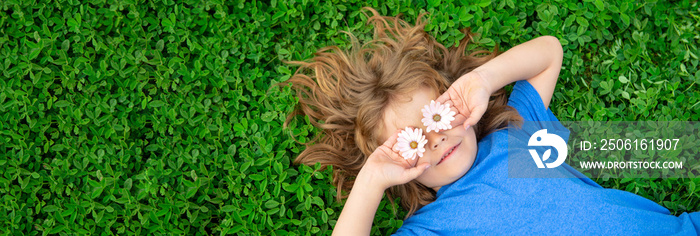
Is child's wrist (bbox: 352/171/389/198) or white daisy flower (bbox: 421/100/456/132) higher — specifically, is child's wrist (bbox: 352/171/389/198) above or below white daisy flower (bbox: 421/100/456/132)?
below

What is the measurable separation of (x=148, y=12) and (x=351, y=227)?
179cm

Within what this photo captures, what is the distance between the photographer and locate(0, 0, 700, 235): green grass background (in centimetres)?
306

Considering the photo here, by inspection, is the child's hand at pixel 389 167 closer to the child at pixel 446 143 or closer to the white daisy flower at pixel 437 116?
the child at pixel 446 143

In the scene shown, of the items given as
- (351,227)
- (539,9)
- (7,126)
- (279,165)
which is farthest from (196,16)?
(539,9)

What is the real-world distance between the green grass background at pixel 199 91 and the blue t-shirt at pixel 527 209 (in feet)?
1.37

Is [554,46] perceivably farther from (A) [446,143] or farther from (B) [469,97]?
(A) [446,143]

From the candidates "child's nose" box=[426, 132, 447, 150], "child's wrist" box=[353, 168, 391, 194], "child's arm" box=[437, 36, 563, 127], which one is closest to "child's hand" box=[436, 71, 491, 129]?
"child's arm" box=[437, 36, 563, 127]

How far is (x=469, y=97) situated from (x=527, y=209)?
1.92 feet

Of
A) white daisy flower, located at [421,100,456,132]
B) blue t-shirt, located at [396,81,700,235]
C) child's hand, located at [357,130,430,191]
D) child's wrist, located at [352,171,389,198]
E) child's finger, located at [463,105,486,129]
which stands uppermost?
white daisy flower, located at [421,100,456,132]

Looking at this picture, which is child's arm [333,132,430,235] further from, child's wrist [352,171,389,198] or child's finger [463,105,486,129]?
child's finger [463,105,486,129]

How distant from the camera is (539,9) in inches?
125

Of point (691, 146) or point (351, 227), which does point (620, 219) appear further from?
point (351, 227)

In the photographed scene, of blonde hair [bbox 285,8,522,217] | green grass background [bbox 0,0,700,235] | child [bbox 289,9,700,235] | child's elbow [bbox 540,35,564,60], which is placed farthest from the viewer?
green grass background [bbox 0,0,700,235]

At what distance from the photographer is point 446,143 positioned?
2496 millimetres
